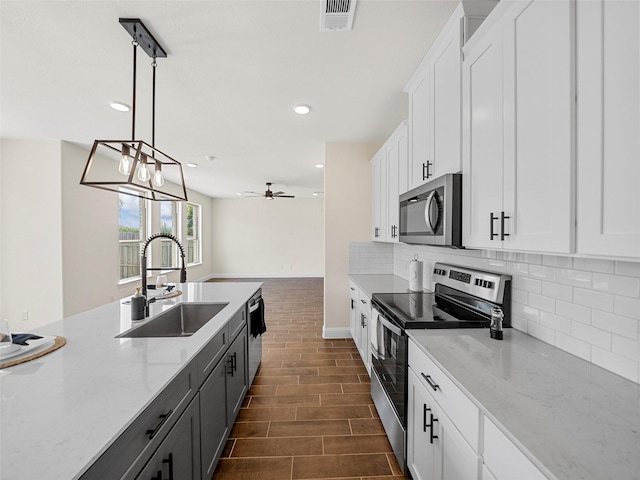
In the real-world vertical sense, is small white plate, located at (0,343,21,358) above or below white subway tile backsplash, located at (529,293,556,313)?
below

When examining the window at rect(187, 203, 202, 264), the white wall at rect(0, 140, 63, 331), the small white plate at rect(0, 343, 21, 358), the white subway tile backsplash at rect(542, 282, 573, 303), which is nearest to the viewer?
the small white plate at rect(0, 343, 21, 358)

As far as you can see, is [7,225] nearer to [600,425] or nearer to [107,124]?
[107,124]

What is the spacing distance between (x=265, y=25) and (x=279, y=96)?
2.84 ft

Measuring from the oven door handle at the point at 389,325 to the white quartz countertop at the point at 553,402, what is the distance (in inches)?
10.7

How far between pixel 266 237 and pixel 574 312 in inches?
347

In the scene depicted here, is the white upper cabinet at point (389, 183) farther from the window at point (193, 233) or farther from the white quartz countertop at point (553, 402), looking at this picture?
the window at point (193, 233)

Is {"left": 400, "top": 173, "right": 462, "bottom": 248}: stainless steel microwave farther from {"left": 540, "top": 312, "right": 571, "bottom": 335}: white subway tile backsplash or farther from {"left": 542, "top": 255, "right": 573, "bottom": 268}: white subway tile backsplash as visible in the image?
{"left": 540, "top": 312, "right": 571, "bottom": 335}: white subway tile backsplash

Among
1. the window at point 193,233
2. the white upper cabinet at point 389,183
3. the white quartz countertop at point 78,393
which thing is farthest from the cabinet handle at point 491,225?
the window at point 193,233

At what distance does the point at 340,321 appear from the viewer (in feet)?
12.8

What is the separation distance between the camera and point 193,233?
8547mm

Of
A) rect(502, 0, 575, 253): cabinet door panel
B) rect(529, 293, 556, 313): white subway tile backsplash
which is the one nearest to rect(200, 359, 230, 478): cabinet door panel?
rect(502, 0, 575, 253): cabinet door panel

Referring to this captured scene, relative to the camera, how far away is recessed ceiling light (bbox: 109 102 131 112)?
272 cm

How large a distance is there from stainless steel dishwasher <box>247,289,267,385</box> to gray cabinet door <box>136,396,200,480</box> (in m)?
1.18

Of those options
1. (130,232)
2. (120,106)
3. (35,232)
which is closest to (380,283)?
(120,106)
